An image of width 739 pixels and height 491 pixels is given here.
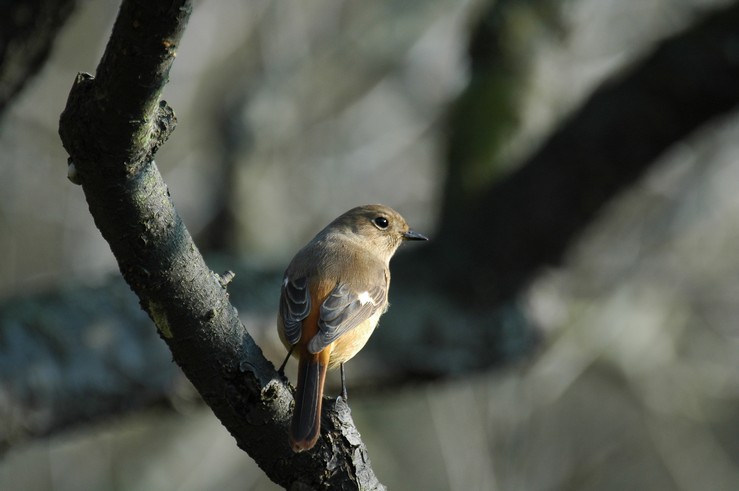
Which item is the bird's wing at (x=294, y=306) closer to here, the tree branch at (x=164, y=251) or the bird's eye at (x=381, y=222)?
the tree branch at (x=164, y=251)

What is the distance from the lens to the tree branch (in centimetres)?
176

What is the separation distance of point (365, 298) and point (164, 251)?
5.79ft

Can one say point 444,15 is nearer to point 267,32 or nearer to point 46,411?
point 267,32

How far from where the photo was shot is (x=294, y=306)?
3533 millimetres

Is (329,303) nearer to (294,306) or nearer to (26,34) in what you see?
(294,306)

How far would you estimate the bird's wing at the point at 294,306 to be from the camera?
11.1 feet

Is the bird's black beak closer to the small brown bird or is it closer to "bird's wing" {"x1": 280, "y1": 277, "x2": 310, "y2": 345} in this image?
the small brown bird

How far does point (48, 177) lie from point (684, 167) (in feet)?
20.3

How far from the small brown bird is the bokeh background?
181 cm

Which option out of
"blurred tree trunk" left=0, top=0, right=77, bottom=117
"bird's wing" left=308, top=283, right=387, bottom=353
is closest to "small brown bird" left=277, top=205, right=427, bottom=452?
"bird's wing" left=308, top=283, right=387, bottom=353

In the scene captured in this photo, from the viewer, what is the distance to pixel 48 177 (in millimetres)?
9312

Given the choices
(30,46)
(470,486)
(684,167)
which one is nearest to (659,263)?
(684,167)

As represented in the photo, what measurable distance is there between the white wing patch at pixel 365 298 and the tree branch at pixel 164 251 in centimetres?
109

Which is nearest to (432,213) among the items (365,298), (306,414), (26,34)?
(365,298)
